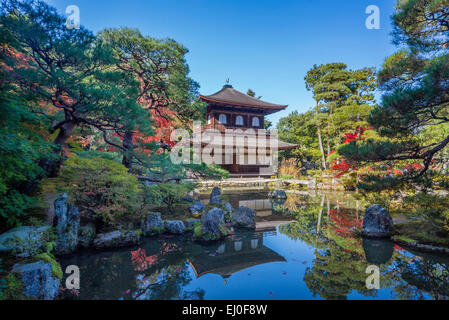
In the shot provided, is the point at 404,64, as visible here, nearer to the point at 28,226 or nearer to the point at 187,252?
the point at 187,252

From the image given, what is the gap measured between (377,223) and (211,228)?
13.8 feet

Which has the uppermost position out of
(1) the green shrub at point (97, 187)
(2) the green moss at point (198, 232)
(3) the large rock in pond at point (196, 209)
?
(1) the green shrub at point (97, 187)

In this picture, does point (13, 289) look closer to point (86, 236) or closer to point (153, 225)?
point (86, 236)

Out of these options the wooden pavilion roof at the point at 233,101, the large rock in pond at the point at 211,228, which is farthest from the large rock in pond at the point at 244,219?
the wooden pavilion roof at the point at 233,101

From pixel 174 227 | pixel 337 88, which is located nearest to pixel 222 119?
pixel 337 88

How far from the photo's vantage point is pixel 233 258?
13.1ft

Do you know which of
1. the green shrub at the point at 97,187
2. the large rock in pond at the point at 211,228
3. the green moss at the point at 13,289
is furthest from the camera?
the large rock in pond at the point at 211,228

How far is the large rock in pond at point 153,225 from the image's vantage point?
5078 mm

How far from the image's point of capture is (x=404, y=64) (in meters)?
4.06

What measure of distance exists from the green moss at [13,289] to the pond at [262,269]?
2.10ft

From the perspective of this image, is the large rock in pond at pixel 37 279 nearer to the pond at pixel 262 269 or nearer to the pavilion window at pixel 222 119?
the pond at pixel 262 269

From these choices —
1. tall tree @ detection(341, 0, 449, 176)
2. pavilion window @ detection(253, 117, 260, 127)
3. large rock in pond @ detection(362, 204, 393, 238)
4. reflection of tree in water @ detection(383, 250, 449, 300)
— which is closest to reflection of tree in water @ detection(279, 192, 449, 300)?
reflection of tree in water @ detection(383, 250, 449, 300)

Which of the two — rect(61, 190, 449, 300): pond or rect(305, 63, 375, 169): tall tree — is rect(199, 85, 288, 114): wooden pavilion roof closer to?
rect(305, 63, 375, 169): tall tree
